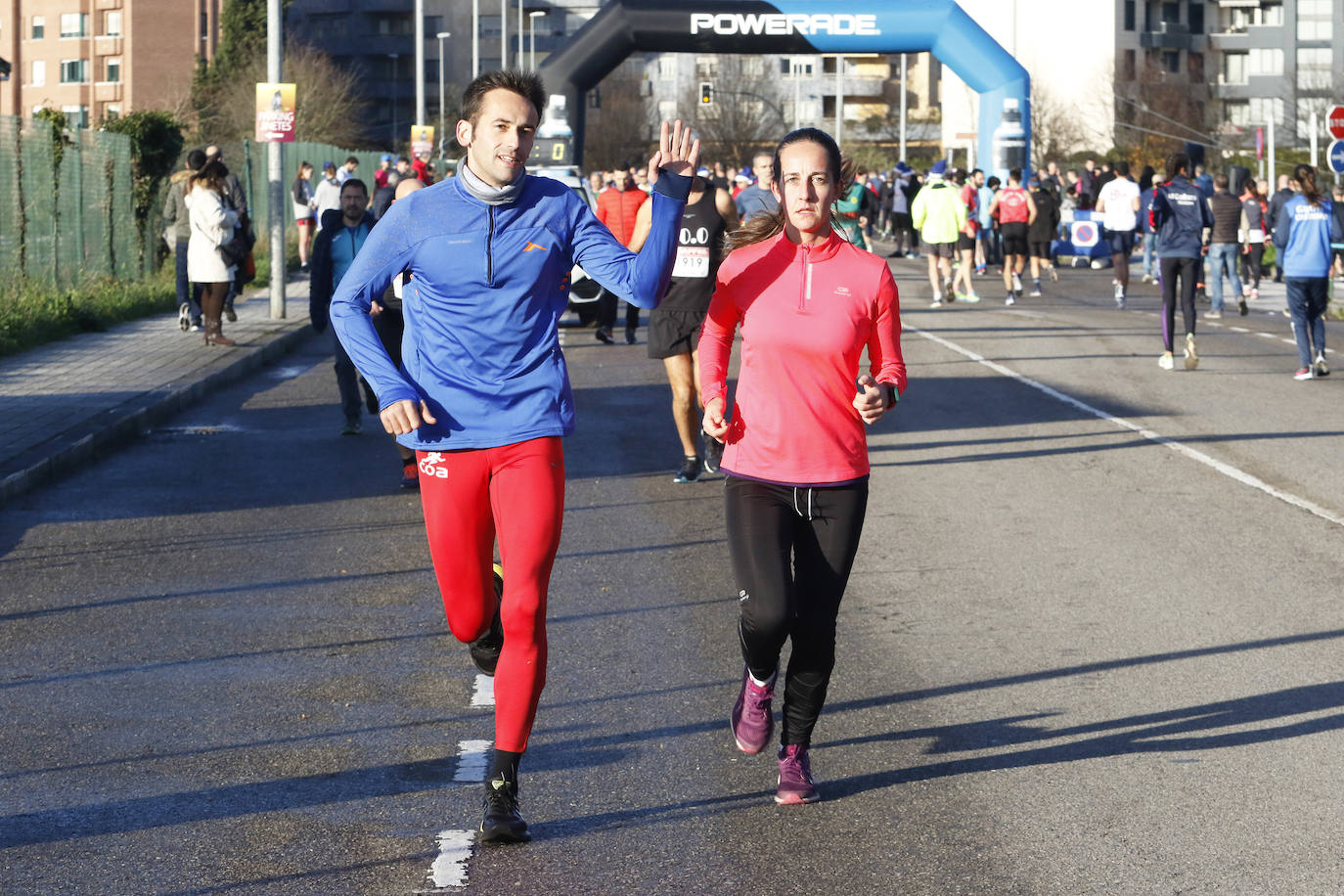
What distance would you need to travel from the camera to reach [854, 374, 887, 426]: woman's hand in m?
5.02

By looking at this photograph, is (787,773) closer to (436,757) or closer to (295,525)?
(436,757)

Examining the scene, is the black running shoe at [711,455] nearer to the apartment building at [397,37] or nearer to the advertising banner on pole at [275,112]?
the advertising banner on pole at [275,112]

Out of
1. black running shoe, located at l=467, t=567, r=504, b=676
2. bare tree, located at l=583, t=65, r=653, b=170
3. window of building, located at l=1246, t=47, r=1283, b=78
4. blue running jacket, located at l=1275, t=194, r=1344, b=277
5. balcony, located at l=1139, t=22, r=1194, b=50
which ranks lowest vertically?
black running shoe, located at l=467, t=567, r=504, b=676

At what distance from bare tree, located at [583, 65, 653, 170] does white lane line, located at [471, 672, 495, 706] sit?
95057mm

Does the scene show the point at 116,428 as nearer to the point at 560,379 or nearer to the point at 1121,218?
the point at 560,379

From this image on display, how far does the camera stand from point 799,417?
5.16 meters

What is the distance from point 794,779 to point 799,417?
1010 millimetres

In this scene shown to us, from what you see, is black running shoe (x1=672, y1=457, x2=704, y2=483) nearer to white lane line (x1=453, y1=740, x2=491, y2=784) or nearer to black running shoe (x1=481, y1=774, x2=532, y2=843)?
white lane line (x1=453, y1=740, x2=491, y2=784)

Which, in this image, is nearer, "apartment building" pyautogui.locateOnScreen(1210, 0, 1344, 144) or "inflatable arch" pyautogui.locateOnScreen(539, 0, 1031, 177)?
"inflatable arch" pyautogui.locateOnScreen(539, 0, 1031, 177)

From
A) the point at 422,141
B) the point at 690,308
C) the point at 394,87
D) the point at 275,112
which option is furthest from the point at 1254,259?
the point at 394,87

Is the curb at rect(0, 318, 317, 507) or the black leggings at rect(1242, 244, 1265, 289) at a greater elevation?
the black leggings at rect(1242, 244, 1265, 289)

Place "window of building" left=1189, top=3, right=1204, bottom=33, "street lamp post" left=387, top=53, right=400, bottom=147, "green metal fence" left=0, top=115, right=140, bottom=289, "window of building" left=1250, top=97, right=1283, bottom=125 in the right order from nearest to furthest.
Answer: "green metal fence" left=0, top=115, right=140, bottom=289 → "window of building" left=1250, top=97, right=1283, bottom=125 → "window of building" left=1189, top=3, right=1204, bottom=33 → "street lamp post" left=387, top=53, right=400, bottom=147

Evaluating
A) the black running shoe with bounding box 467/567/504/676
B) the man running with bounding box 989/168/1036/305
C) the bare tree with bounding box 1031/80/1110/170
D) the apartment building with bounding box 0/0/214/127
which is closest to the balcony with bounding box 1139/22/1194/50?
the bare tree with bounding box 1031/80/1110/170

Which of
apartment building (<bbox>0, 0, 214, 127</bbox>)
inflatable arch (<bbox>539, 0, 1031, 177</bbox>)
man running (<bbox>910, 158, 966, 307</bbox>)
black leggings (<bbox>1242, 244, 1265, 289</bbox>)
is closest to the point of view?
man running (<bbox>910, 158, 966, 307</bbox>)
